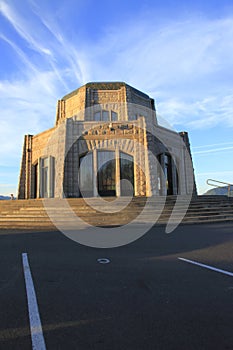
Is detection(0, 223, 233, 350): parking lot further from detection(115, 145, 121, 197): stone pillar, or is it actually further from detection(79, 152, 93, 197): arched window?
detection(79, 152, 93, 197): arched window

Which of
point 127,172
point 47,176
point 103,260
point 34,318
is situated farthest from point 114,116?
point 34,318

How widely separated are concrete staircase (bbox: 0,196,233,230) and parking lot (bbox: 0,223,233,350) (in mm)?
5586

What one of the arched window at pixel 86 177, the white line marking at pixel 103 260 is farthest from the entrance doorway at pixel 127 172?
the white line marking at pixel 103 260

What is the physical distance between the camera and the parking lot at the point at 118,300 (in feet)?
7.76

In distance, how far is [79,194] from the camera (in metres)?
19.0

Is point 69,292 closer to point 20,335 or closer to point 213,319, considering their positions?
point 20,335

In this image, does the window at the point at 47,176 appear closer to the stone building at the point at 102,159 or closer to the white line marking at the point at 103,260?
the stone building at the point at 102,159

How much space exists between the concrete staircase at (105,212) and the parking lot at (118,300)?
5.59 m

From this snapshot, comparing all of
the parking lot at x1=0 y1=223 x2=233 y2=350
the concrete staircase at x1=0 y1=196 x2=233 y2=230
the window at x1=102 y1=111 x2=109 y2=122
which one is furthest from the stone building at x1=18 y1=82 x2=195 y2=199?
the parking lot at x1=0 y1=223 x2=233 y2=350

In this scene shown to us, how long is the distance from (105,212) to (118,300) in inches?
370

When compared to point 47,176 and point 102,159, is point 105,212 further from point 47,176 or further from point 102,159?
point 47,176

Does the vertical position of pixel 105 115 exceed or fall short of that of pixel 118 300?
it exceeds it

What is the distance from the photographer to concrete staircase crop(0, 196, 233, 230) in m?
11.7

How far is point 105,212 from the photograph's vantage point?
12656 mm
